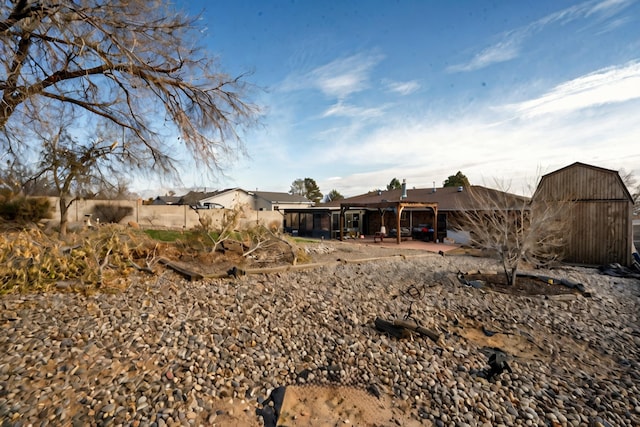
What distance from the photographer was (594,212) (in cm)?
1161

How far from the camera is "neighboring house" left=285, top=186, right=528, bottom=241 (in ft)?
60.0

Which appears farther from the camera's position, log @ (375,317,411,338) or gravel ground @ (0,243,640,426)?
log @ (375,317,411,338)

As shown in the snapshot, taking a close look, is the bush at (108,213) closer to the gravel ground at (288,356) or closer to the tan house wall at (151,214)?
the tan house wall at (151,214)

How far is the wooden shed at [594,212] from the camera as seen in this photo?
11.2 metres

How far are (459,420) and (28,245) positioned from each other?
682cm

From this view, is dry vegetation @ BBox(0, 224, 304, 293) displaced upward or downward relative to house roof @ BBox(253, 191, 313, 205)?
downward

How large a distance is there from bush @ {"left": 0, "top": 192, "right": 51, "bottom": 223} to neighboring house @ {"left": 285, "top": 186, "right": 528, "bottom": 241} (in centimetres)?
1253

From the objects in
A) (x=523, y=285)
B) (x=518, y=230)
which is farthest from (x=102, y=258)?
(x=518, y=230)

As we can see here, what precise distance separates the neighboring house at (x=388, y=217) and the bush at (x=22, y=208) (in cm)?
1253

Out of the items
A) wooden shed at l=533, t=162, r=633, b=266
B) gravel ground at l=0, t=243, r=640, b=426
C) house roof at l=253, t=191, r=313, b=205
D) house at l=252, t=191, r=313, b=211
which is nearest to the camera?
gravel ground at l=0, t=243, r=640, b=426

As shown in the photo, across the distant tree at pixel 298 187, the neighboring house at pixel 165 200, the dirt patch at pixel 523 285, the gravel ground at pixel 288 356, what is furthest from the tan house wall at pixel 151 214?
the distant tree at pixel 298 187

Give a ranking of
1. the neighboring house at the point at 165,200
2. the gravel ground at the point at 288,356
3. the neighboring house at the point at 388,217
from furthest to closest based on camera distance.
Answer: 1. the neighboring house at the point at 165,200
2. the neighboring house at the point at 388,217
3. the gravel ground at the point at 288,356

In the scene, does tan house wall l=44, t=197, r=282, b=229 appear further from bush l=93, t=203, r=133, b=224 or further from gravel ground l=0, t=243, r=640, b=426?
gravel ground l=0, t=243, r=640, b=426

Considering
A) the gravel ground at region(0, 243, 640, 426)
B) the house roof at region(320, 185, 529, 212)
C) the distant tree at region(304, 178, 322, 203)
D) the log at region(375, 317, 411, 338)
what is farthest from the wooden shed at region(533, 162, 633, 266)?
the distant tree at region(304, 178, 322, 203)
